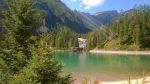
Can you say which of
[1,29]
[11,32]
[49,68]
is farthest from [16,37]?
[49,68]

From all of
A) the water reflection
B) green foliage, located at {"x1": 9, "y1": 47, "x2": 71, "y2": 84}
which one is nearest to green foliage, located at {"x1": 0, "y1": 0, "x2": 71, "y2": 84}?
green foliage, located at {"x1": 9, "y1": 47, "x2": 71, "y2": 84}

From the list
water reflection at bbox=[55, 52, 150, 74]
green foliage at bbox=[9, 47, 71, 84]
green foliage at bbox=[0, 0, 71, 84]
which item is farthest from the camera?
water reflection at bbox=[55, 52, 150, 74]

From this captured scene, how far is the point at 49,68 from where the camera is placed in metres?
13.7

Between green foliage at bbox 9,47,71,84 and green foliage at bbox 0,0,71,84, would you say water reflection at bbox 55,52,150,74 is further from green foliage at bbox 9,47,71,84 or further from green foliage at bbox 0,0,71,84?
green foliage at bbox 9,47,71,84

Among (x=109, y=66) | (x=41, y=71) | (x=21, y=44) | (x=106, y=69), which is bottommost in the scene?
(x=106, y=69)

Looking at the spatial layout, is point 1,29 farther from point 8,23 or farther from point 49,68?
point 49,68

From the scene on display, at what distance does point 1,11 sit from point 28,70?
17.1ft

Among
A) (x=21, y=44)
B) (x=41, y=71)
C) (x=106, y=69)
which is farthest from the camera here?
(x=106, y=69)

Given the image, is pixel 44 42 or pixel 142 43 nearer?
pixel 44 42

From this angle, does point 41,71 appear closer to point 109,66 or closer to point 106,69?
point 106,69

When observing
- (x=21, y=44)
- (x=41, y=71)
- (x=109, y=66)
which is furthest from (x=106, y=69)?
(x=41, y=71)

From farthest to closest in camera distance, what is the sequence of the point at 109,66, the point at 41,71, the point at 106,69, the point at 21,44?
the point at 109,66 → the point at 106,69 → the point at 21,44 → the point at 41,71

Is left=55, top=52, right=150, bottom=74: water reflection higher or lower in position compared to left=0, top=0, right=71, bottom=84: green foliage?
lower

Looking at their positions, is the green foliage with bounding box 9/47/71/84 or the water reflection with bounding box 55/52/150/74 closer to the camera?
the green foliage with bounding box 9/47/71/84
